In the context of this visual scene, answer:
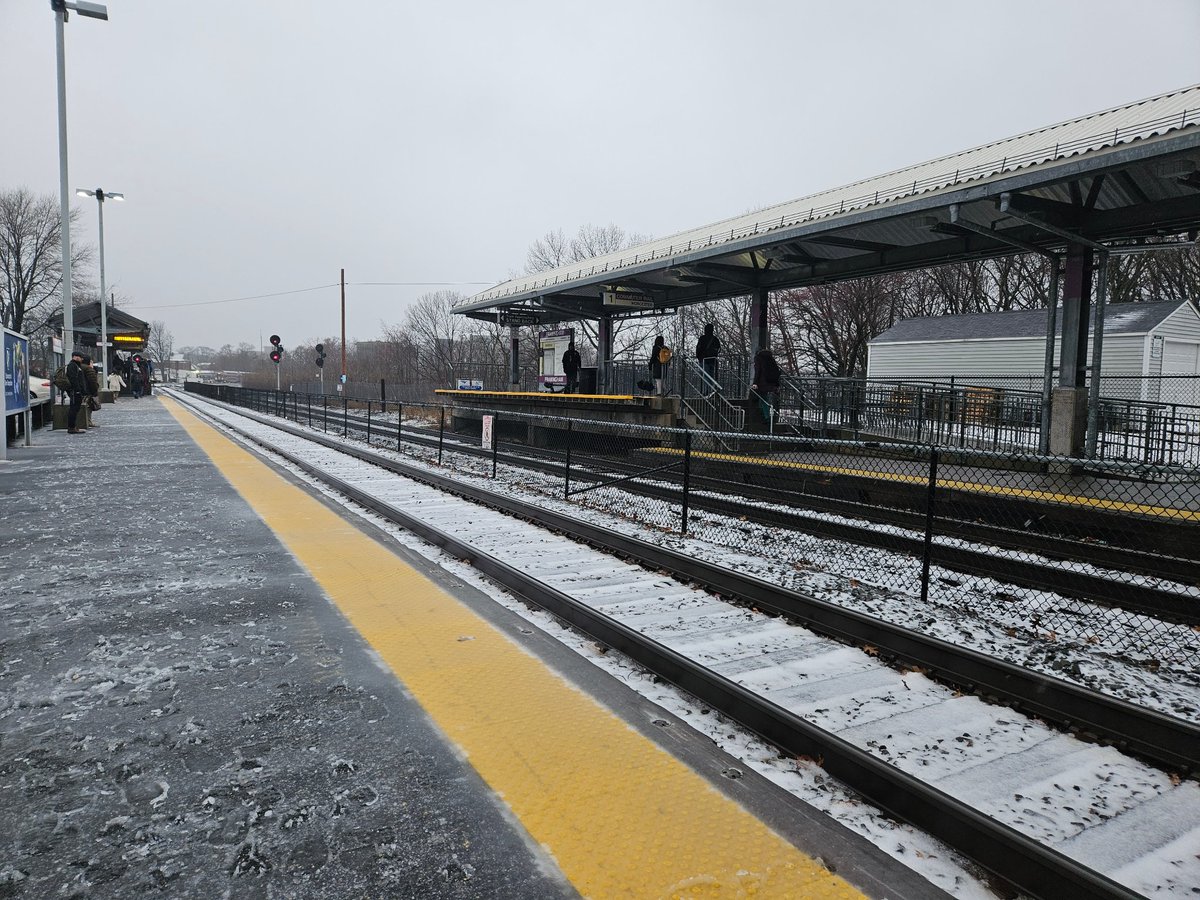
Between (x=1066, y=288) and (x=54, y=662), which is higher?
(x=1066, y=288)

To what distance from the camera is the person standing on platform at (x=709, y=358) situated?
16.4 meters

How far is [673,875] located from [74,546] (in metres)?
6.62

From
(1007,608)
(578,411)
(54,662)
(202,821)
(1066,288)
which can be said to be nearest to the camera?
(202,821)

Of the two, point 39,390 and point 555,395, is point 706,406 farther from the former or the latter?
point 39,390

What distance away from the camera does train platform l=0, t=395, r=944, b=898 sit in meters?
2.35

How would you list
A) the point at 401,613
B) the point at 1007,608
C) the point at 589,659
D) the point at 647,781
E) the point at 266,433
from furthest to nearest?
the point at 266,433 < the point at 1007,608 < the point at 401,613 < the point at 589,659 < the point at 647,781

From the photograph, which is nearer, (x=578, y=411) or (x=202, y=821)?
(x=202, y=821)

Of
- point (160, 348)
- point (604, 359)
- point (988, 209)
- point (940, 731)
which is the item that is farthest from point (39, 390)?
point (160, 348)

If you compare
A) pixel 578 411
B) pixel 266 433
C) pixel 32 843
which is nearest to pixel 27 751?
pixel 32 843

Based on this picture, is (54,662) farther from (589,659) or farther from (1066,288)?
(1066,288)

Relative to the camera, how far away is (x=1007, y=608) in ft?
19.2

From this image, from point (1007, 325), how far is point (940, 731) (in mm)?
32149

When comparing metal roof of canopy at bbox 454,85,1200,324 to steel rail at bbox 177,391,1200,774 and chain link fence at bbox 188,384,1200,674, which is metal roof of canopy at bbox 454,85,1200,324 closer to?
chain link fence at bbox 188,384,1200,674

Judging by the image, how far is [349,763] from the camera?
299cm
